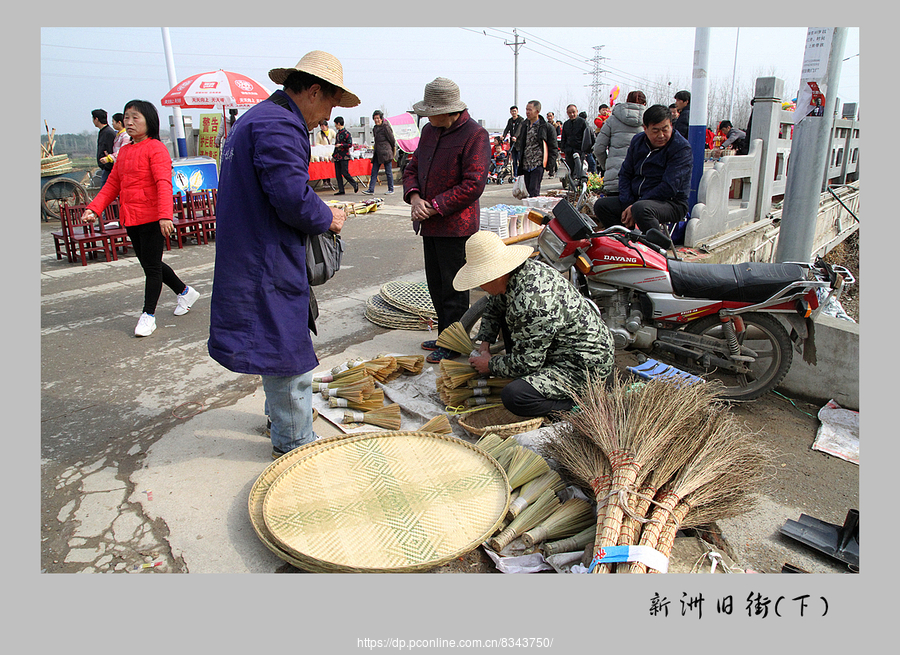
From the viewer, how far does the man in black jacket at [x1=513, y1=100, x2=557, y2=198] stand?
943 cm

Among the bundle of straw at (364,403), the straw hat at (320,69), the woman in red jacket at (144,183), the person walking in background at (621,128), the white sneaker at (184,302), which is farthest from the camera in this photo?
the person walking in background at (621,128)

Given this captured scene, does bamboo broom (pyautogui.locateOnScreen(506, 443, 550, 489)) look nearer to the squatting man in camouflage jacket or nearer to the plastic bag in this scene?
the squatting man in camouflage jacket

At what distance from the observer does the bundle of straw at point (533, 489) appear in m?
2.46

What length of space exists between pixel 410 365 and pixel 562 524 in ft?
5.89

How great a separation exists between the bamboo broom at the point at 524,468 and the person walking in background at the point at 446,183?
1505 mm

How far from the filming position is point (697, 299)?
3.71 metres

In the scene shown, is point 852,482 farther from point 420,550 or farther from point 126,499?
point 126,499

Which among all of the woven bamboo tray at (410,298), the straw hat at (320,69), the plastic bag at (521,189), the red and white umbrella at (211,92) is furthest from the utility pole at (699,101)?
the red and white umbrella at (211,92)

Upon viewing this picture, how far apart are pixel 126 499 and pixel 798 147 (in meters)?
5.34

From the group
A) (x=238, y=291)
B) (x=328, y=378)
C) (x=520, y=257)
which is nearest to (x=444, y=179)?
(x=520, y=257)

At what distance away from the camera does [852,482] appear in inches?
116

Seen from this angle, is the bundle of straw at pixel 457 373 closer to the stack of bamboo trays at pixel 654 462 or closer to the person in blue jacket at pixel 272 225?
the stack of bamboo trays at pixel 654 462

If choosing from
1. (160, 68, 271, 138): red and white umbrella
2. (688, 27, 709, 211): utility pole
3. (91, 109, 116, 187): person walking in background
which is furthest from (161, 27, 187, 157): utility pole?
(688, 27, 709, 211): utility pole

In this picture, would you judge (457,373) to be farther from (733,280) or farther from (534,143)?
(534,143)
